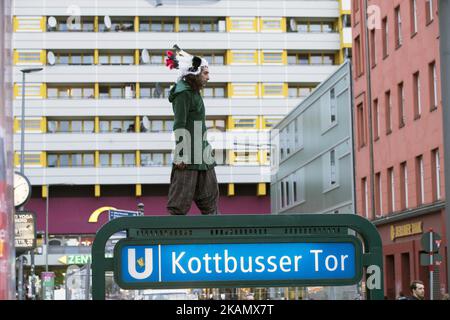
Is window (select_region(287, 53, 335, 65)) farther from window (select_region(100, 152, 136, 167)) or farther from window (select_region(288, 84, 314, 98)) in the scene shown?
window (select_region(100, 152, 136, 167))

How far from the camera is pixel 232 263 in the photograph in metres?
2.97

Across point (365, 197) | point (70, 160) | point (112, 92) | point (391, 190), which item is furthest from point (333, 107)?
point (70, 160)

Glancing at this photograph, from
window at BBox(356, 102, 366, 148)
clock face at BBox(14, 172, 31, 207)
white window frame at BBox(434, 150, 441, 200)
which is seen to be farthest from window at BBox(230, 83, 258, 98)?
clock face at BBox(14, 172, 31, 207)

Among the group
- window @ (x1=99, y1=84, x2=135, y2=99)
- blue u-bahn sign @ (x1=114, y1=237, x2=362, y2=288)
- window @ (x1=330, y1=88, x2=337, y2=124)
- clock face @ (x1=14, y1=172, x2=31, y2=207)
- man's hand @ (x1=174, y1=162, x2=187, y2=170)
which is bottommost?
blue u-bahn sign @ (x1=114, y1=237, x2=362, y2=288)

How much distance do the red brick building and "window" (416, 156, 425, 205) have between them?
26mm

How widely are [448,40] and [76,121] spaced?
60.0 meters

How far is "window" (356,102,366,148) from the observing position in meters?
34.9

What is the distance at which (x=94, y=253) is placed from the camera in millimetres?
2949

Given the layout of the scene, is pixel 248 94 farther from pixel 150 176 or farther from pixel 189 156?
pixel 189 156

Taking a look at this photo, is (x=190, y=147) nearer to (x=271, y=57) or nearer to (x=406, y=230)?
(x=406, y=230)

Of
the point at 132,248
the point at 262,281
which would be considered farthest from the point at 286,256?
the point at 132,248

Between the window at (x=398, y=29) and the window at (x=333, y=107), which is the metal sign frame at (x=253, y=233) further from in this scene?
the window at (x=333, y=107)

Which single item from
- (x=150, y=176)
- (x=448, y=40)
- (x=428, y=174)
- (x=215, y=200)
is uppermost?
(x=150, y=176)

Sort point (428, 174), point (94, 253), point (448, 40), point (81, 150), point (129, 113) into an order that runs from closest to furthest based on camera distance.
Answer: point (94, 253) → point (448, 40) → point (428, 174) → point (129, 113) → point (81, 150)
